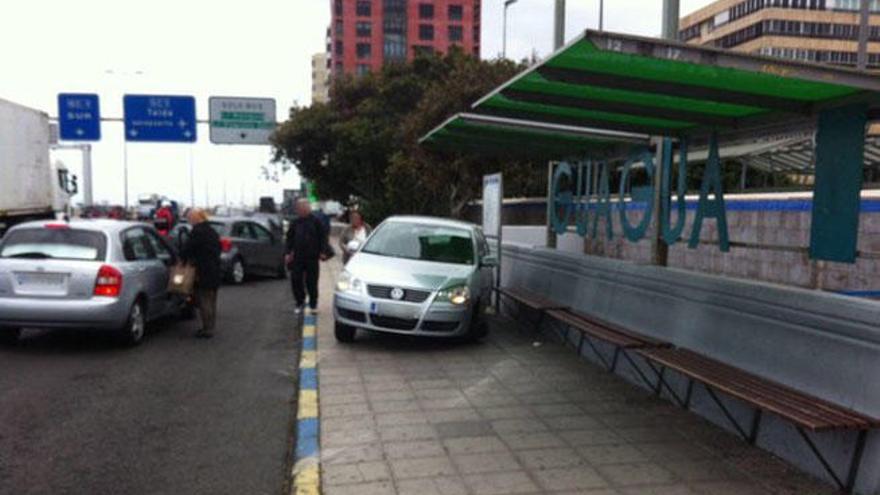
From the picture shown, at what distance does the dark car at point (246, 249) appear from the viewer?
15.7 meters

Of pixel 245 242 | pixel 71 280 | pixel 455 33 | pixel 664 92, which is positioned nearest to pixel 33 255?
pixel 71 280

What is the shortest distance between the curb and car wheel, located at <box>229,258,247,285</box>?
7.88 metres

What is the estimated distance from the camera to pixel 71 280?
7980 millimetres

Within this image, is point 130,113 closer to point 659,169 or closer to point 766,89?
point 659,169

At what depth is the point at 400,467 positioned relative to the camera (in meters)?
4.72

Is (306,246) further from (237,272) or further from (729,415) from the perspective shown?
(729,415)

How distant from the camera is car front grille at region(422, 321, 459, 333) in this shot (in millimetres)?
8352

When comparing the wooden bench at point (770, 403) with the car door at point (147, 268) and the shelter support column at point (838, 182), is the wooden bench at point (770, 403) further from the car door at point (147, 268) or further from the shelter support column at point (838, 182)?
the car door at point (147, 268)

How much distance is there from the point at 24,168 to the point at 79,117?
6.03 m

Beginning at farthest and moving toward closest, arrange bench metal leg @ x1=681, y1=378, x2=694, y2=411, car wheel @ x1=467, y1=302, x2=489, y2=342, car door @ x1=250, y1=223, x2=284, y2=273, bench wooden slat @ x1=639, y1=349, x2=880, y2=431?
car door @ x1=250, y1=223, x2=284, y2=273
car wheel @ x1=467, y1=302, x2=489, y2=342
bench metal leg @ x1=681, y1=378, x2=694, y2=411
bench wooden slat @ x1=639, y1=349, x2=880, y2=431

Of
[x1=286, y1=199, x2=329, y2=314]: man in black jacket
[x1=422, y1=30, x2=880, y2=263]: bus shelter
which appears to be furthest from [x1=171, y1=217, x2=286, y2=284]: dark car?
[x1=422, y1=30, x2=880, y2=263]: bus shelter

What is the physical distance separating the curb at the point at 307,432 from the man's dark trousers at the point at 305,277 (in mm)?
2511

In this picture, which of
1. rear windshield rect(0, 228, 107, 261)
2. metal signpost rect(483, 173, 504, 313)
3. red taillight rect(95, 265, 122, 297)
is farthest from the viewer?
metal signpost rect(483, 173, 504, 313)

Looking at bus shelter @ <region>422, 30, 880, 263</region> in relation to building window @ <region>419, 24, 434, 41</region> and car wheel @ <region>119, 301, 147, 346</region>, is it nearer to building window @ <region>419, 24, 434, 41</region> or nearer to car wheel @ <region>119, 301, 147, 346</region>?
car wheel @ <region>119, 301, 147, 346</region>
